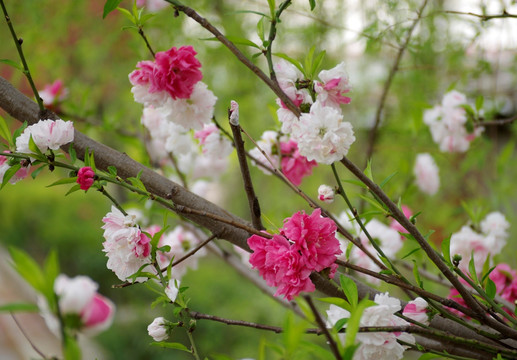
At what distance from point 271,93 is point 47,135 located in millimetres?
1413

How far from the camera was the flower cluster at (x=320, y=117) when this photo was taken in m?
0.42

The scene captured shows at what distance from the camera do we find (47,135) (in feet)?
1.50

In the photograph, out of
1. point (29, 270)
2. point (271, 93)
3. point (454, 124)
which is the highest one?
point (271, 93)

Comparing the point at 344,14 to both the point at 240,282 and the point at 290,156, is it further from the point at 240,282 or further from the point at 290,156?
the point at 240,282

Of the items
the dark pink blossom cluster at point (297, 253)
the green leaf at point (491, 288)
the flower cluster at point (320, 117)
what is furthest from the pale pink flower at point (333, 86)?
the green leaf at point (491, 288)

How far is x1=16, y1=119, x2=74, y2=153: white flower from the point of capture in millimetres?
454

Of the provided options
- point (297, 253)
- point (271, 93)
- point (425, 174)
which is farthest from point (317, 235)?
point (271, 93)

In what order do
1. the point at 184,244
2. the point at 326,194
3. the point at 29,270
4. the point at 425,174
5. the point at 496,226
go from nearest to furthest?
the point at 29,270
the point at 326,194
the point at 496,226
the point at 184,244
the point at 425,174

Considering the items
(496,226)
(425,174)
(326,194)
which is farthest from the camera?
(425,174)

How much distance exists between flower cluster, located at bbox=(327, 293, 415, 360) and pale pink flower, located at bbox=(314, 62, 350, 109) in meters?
0.20

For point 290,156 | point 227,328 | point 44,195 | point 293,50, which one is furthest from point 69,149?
point 44,195

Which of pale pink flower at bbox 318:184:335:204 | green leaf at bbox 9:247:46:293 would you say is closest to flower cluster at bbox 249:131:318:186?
pale pink flower at bbox 318:184:335:204

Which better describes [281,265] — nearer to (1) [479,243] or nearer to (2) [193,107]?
(2) [193,107]

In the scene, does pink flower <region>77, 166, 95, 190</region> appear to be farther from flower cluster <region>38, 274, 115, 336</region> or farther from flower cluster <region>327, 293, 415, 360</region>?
flower cluster <region>327, 293, 415, 360</region>
